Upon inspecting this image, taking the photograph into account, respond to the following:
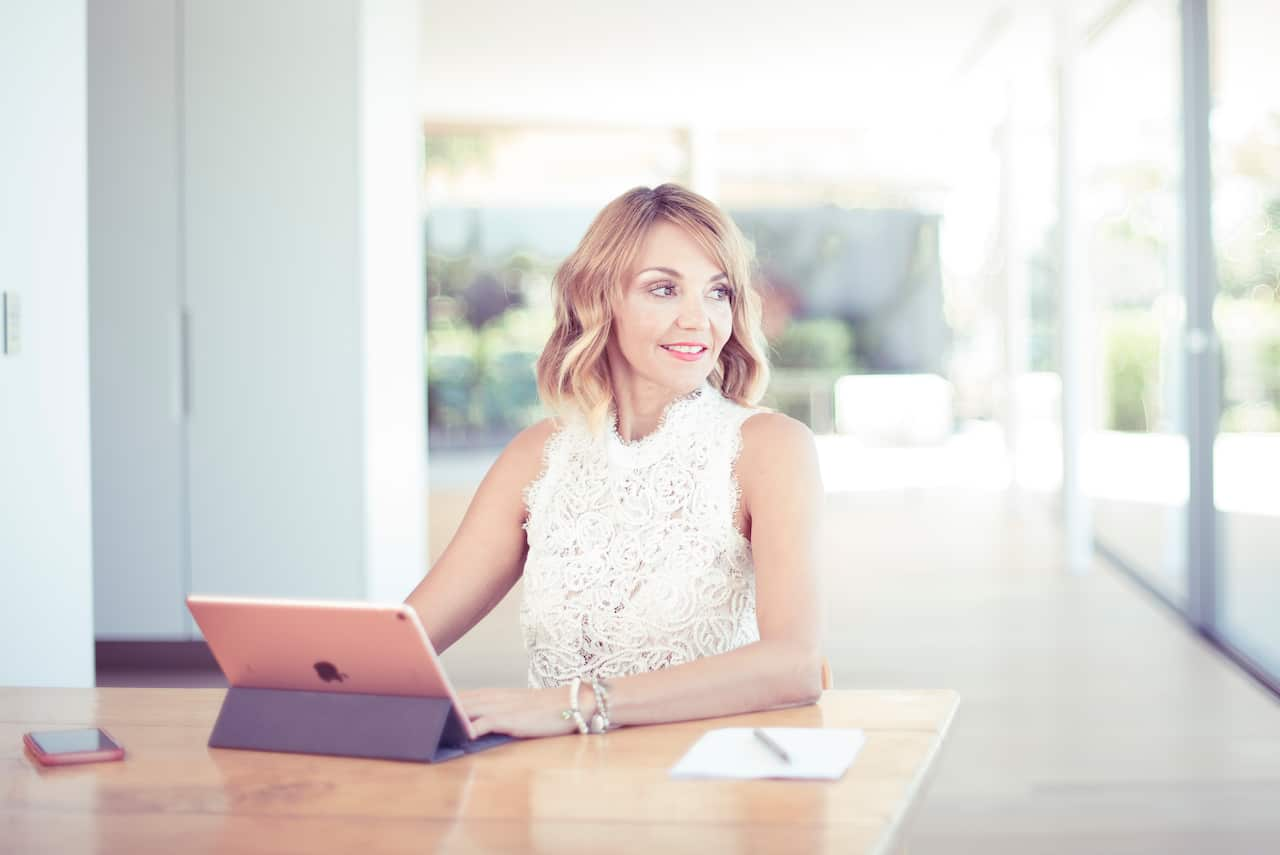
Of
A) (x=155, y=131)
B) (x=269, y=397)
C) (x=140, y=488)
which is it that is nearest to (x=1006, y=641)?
(x=269, y=397)

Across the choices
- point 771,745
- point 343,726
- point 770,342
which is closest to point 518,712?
point 343,726

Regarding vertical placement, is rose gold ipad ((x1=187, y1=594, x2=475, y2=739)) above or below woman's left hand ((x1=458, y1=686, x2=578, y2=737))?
above

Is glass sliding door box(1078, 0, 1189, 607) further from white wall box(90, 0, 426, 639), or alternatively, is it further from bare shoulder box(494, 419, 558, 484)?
bare shoulder box(494, 419, 558, 484)

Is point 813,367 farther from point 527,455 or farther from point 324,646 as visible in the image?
point 324,646

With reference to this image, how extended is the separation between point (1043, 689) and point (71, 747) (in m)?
3.98

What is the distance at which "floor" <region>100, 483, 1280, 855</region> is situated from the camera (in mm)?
3500

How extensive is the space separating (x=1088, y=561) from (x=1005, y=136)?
14.6ft

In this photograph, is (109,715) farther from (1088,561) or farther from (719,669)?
(1088,561)

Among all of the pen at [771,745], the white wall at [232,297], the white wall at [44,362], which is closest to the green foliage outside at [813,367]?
the white wall at [232,297]

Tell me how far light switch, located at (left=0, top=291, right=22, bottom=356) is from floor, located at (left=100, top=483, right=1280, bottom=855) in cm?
227

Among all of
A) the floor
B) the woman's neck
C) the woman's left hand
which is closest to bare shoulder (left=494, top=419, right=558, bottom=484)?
the woman's neck

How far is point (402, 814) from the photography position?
140 centimetres

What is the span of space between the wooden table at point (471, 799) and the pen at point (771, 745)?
5cm

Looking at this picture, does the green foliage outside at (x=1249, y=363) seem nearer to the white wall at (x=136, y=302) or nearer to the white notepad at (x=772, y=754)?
the white wall at (x=136, y=302)
